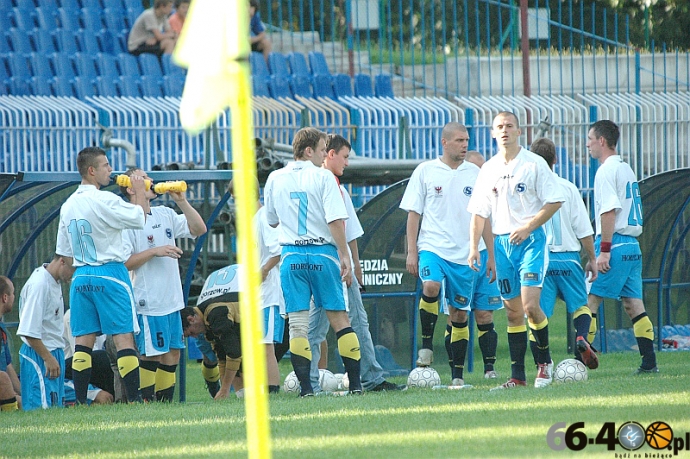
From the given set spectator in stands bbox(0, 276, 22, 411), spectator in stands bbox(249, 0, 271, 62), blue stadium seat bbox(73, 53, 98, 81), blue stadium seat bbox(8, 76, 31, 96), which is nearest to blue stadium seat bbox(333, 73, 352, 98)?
spectator in stands bbox(249, 0, 271, 62)

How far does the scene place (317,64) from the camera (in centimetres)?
2197

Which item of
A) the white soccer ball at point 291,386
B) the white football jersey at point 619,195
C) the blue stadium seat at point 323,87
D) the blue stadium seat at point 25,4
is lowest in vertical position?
the white soccer ball at point 291,386

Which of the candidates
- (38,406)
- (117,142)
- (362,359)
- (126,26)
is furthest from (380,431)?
(126,26)

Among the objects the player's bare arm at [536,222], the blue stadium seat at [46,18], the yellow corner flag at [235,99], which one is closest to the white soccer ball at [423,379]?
the player's bare arm at [536,222]

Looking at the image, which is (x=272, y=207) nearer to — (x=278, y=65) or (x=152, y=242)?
(x=152, y=242)

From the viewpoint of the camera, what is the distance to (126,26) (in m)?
22.9

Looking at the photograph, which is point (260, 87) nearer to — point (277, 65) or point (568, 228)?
point (277, 65)

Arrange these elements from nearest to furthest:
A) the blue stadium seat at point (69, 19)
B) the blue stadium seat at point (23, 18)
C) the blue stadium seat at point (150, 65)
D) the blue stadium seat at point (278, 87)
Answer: the blue stadium seat at point (150, 65)
the blue stadium seat at point (278, 87)
the blue stadium seat at point (23, 18)
the blue stadium seat at point (69, 19)

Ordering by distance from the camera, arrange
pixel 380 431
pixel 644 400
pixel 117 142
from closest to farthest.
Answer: pixel 380 431 < pixel 644 400 < pixel 117 142

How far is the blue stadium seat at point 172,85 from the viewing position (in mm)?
19375

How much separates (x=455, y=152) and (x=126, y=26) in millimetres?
14908

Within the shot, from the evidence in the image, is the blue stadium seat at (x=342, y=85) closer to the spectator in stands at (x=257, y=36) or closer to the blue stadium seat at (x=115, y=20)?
the spectator in stands at (x=257, y=36)

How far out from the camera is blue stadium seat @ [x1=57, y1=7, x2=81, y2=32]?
21484mm

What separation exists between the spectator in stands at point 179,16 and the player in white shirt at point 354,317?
1262cm
